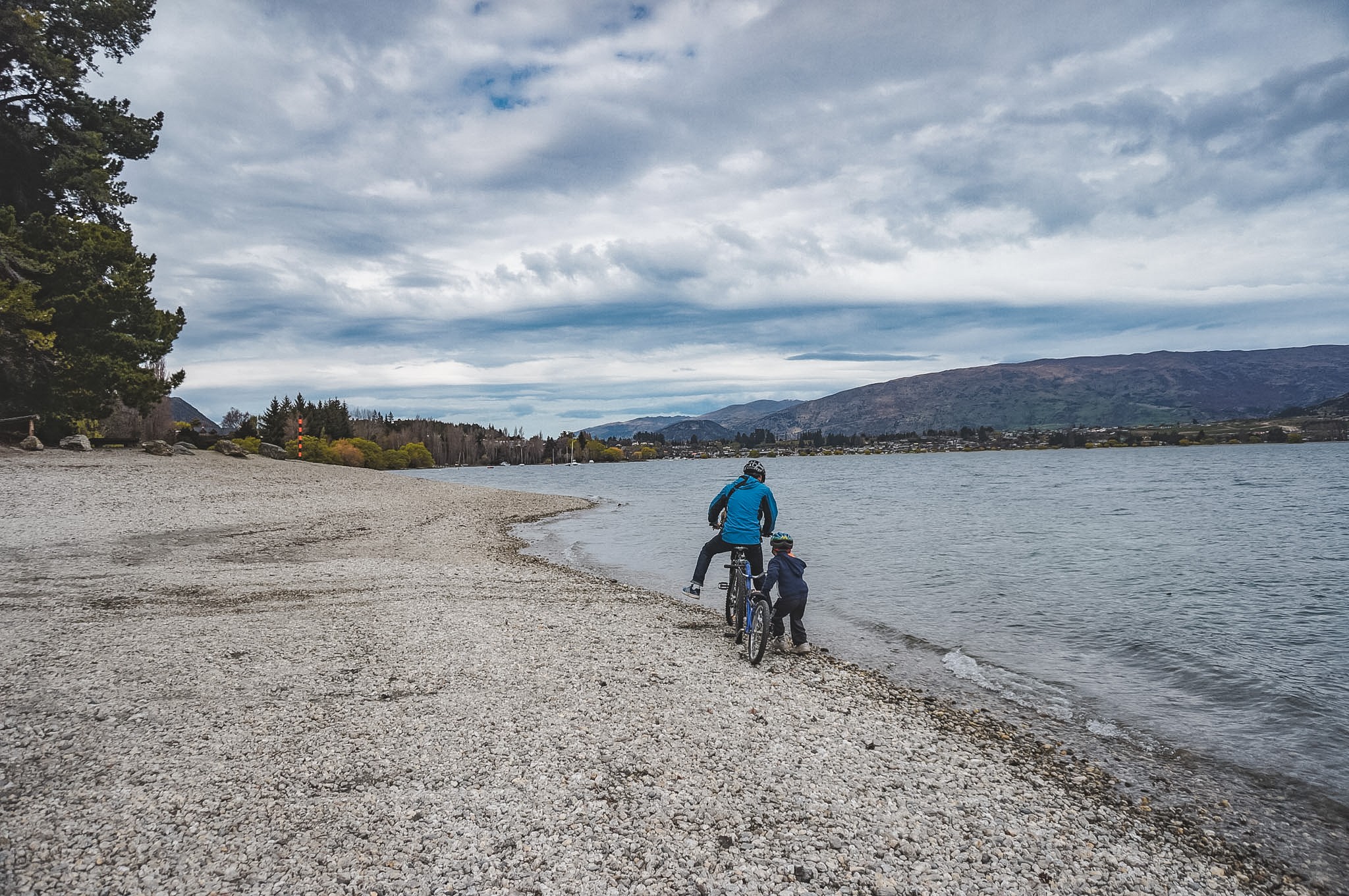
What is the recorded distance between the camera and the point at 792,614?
12039mm

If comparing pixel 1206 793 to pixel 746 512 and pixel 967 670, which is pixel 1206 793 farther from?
pixel 746 512

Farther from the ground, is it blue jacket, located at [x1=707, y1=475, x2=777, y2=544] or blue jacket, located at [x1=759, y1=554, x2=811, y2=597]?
blue jacket, located at [x1=707, y1=475, x2=777, y2=544]

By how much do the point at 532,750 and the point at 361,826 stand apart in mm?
1947

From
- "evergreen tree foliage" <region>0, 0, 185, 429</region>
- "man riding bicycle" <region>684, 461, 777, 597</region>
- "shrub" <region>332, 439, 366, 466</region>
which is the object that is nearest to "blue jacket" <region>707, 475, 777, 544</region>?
"man riding bicycle" <region>684, 461, 777, 597</region>

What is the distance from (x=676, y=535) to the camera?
33938mm

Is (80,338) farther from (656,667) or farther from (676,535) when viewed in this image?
(656,667)

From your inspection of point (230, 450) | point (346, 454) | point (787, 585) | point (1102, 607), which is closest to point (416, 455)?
point (346, 454)

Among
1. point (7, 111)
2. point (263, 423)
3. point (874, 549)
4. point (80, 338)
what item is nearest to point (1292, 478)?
point (874, 549)

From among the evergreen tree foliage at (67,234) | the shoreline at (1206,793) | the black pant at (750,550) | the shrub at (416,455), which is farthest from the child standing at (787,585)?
the shrub at (416,455)

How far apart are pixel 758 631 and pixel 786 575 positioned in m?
1.05

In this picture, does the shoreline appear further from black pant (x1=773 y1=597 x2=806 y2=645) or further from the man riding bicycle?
the man riding bicycle

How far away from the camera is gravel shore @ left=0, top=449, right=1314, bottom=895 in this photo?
5.22m

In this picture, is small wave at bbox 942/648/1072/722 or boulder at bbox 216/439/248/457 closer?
small wave at bbox 942/648/1072/722

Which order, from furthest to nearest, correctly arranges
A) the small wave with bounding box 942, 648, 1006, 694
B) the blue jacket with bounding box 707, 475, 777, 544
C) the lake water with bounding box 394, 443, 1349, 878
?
the blue jacket with bounding box 707, 475, 777, 544, the small wave with bounding box 942, 648, 1006, 694, the lake water with bounding box 394, 443, 1349, 878
